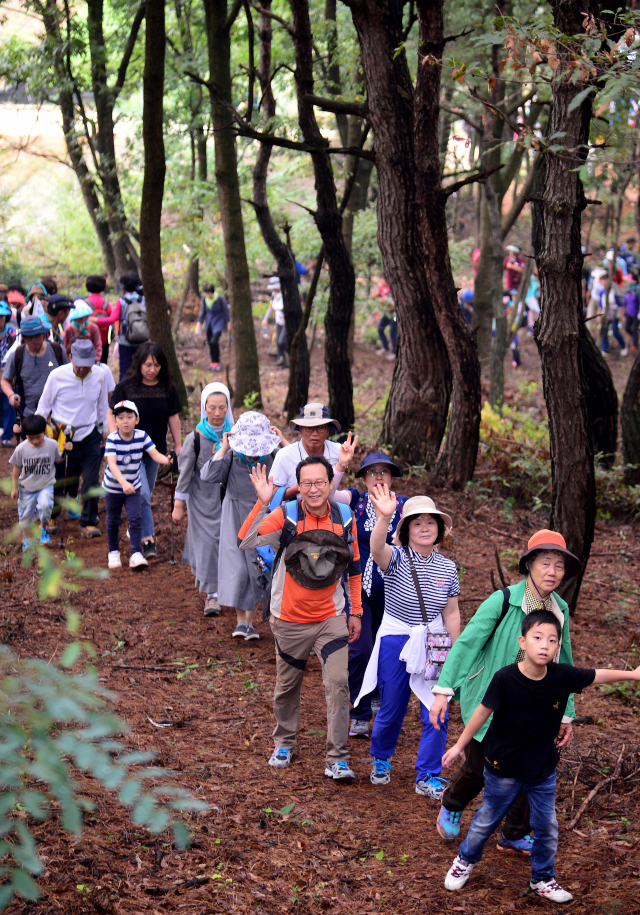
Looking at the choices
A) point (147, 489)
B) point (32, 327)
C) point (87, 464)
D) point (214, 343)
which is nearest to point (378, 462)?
point (147, 489)

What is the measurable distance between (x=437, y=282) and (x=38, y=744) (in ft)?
30.8

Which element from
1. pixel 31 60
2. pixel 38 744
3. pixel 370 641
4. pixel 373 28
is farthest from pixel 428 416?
pixel 31 60

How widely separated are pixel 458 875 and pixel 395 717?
3.81ft

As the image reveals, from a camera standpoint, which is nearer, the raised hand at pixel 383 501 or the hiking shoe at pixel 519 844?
the hiking shoe at pixel 519 844

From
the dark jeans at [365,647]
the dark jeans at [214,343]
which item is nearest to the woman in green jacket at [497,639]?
the dark jeans at [365,647]

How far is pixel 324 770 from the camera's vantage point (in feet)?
18.2

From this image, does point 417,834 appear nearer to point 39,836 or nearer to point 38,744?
point 39,836

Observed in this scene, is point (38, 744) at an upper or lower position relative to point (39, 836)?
upper

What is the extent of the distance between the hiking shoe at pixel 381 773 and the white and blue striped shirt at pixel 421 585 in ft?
3.09

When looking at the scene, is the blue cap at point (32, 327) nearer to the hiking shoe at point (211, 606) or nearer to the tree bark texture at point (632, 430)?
the hiking shoe at point (211, 606)

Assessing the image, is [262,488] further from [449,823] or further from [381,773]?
[449,823]

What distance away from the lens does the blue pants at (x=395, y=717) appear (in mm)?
5176

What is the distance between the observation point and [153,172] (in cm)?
1166

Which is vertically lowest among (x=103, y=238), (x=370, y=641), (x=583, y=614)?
(x=583, y=614)
